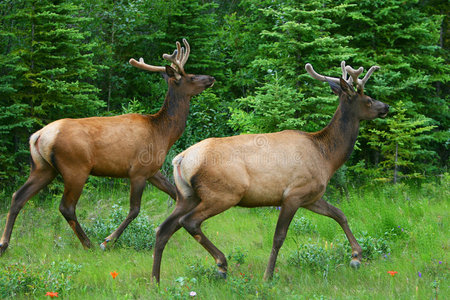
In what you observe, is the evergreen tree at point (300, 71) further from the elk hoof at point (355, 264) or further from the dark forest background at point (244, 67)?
the elk hoof at point (355, 264)

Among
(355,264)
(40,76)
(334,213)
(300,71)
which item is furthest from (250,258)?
(40,76)

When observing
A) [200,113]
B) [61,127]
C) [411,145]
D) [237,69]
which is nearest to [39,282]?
[61,127]

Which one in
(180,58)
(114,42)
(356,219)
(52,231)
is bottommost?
(52,231)

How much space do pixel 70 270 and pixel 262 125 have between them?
203 inches

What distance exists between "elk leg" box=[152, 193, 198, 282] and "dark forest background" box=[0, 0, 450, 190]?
395 cm

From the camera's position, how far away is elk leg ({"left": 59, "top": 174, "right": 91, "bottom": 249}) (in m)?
6.35

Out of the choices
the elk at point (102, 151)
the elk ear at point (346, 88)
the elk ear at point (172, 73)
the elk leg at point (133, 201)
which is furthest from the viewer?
the elk ear at point (172, 73)

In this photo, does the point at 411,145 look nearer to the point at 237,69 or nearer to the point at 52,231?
the point at 237,69

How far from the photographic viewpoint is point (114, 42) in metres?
12.4

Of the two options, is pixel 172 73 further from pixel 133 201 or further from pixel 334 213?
pixel 334 213

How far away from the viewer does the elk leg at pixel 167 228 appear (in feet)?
16.3

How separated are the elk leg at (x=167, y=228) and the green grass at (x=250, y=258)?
19 centimetres

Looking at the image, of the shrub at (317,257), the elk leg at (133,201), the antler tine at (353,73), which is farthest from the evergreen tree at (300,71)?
the shrub at (317,257)

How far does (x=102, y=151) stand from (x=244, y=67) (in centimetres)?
740
